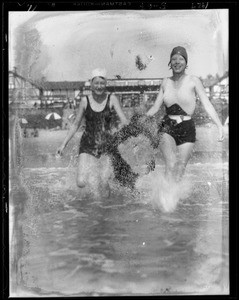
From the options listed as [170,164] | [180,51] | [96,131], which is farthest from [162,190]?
[180,51]

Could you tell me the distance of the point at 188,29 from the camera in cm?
191

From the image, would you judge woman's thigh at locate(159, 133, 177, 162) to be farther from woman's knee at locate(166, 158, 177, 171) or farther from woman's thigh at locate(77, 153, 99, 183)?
woman's thigh at locate(77, 153, 99, 183)

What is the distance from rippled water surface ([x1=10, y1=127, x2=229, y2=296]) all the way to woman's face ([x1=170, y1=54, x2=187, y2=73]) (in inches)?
19.2

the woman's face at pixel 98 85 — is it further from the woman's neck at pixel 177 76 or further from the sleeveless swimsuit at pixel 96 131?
the woman's neck at pixel 177 76

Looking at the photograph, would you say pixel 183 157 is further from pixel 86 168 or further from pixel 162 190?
pixel 86 168

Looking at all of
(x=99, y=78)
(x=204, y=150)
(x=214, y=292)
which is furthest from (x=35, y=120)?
(x=214, y=292)

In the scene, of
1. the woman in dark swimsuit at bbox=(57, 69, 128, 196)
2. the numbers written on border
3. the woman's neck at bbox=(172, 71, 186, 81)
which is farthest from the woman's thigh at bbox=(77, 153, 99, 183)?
the numbers written on border

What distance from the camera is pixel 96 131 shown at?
193cm

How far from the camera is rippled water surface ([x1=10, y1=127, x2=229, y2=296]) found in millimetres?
1889

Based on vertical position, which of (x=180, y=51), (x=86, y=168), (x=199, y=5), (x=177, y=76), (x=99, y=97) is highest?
(x=199, y=5)

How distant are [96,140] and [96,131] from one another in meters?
0.05

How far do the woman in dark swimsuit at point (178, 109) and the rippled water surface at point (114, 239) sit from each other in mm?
72

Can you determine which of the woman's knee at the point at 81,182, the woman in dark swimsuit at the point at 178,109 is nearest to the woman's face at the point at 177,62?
the woman in dark swimsuit at the point at 178,109
